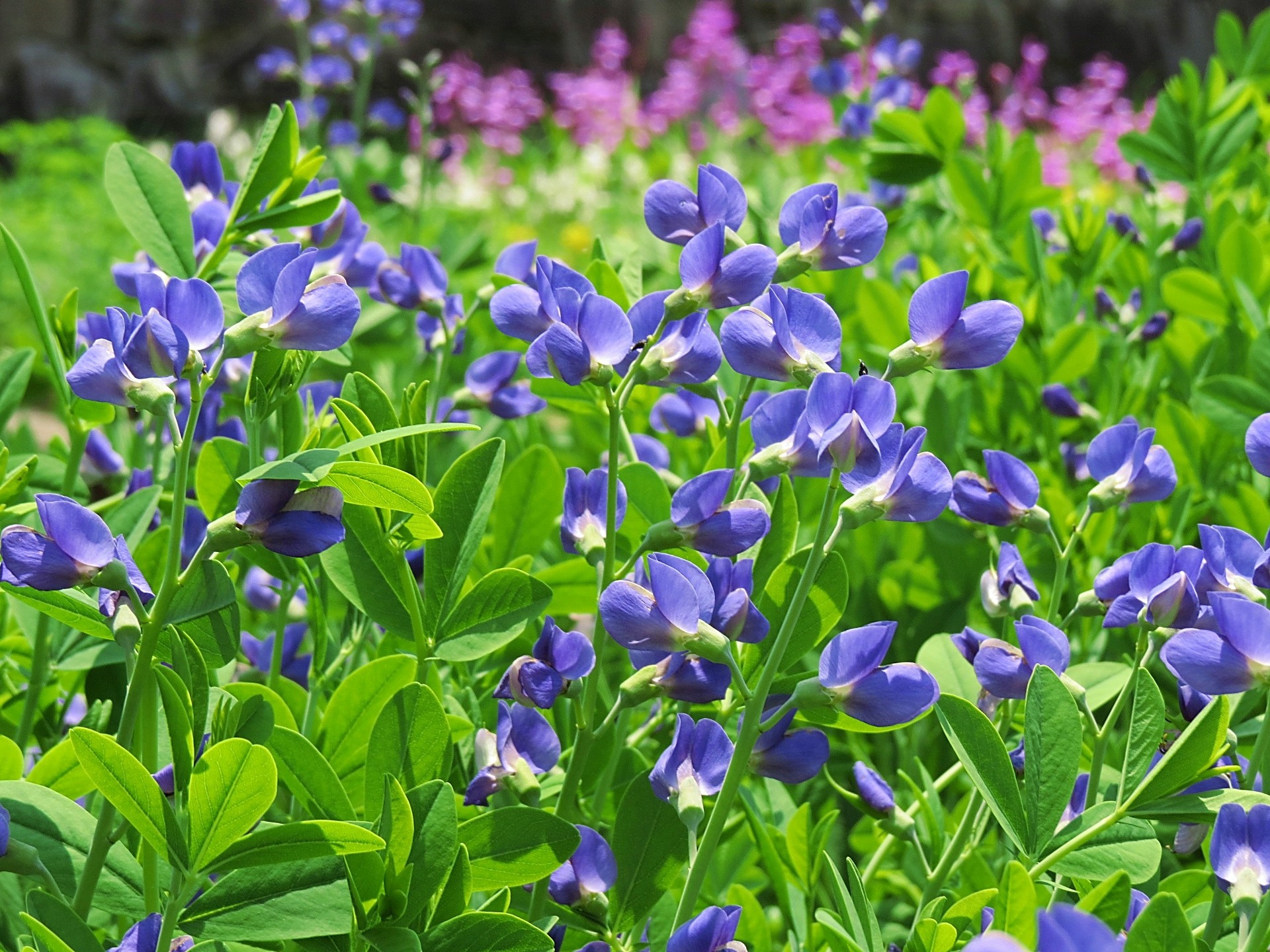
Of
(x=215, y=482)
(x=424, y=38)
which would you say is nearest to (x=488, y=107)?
(x=424, y=38)

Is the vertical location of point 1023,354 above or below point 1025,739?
below

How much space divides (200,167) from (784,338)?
2.29 ft

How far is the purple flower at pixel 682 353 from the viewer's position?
75cm

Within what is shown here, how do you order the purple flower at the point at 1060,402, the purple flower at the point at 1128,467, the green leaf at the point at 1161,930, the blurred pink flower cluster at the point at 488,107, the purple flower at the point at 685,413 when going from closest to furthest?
the green leaf at the point at 1161,930, the purple flower at the point at 1128,467, the purple flower at the point at 685,413, the purple flower at the point at 1060,402, the blurred pink flower cluster at the point at 488,107

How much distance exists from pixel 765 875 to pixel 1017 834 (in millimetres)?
359

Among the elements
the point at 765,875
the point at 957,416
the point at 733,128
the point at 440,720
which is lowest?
the point at 733,128

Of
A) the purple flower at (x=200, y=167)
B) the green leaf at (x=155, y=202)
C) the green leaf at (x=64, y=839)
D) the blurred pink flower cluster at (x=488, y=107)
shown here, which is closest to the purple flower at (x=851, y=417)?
the green leaf at (x=64, y=839)

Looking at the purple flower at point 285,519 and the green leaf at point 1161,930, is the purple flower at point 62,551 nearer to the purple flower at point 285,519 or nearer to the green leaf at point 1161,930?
the purple flower at point 285,519

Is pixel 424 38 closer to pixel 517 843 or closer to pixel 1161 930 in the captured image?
pixel 517 843

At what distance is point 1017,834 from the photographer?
66cm

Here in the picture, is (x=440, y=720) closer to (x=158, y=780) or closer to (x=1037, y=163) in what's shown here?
(x=158, y=780)

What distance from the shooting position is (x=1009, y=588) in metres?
0.83

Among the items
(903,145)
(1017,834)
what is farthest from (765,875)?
(903,145)

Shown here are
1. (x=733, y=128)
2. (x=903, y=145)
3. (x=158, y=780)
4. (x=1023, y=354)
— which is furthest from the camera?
(x=733, y=128)
